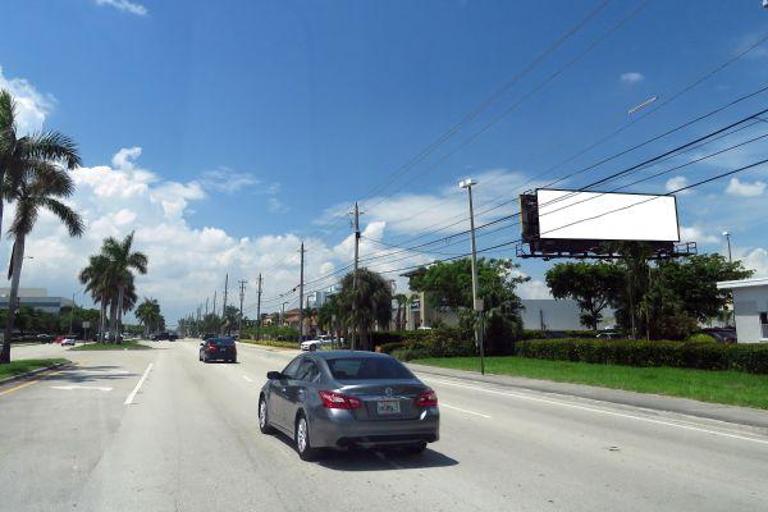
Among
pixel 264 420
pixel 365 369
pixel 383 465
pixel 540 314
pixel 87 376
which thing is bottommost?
pixel 383 465

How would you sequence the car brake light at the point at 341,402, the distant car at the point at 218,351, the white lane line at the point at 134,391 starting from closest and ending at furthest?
the car brake light at the point at 341,402, the white lane line at the point at 134,391, the distant car at the point at 218,351

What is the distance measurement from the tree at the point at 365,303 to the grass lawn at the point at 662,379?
56.9 ft

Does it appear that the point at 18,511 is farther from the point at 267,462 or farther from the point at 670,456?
the point at 670,456

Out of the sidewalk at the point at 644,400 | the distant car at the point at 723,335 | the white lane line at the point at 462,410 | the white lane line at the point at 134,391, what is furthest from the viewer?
the distant car at the point at 723,335

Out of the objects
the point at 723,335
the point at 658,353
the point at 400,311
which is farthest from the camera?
the point at 400,311

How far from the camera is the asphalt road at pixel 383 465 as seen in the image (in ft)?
22.3

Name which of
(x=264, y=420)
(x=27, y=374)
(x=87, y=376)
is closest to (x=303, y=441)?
(x=264, y=420)

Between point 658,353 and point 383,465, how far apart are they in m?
23.4

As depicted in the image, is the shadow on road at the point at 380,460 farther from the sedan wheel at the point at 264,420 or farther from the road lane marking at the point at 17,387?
the road lane marking at the point at 17,387

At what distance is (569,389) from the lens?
2042 centimetres

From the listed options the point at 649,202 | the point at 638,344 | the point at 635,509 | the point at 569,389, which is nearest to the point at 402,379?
the point at 635,509

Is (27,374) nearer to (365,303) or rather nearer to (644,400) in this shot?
(644,400)

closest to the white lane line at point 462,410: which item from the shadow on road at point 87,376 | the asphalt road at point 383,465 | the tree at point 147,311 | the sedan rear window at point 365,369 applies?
the asphalt road at point 383,465

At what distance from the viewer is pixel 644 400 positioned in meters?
A: 17.2
